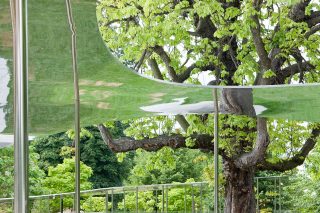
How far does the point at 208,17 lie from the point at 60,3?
660 centimetres

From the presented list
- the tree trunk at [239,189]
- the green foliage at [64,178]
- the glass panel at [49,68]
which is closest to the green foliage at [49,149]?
the green foliage at [64,178]

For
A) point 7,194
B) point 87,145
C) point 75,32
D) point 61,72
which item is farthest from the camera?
point 87,145

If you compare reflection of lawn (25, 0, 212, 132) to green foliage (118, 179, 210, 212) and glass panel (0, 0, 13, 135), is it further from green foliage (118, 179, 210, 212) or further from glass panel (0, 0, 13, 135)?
green foliage (118, 179, 210, 212)

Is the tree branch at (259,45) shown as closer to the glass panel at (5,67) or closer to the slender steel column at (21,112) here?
the glass panel at (5,67)

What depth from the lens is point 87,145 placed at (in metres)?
14.7

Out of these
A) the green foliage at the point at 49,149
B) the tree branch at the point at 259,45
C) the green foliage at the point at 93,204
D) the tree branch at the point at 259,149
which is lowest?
the green foliage at the point at 93,204

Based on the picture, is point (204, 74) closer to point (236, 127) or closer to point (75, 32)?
point (236, 127)

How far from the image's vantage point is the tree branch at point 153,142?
9.32m

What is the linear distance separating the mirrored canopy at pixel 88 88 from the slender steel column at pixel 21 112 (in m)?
0.44

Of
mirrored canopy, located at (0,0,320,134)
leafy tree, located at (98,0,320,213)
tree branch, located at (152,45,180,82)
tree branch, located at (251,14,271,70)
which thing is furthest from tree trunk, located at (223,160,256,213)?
mirrored canopy, located at (0,0,320,134)

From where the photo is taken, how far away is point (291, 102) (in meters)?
4.55

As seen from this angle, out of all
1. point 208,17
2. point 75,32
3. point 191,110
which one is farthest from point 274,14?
point 75,32

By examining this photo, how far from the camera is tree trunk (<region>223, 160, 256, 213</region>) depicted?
9312 millimetres

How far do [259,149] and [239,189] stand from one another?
3.55 feet
